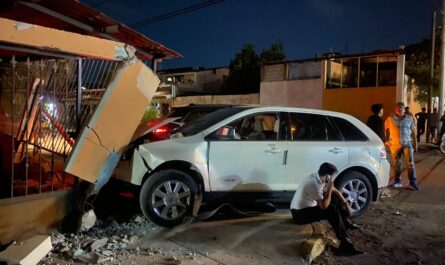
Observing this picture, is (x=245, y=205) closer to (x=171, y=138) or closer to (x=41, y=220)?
(x=171, y=138)

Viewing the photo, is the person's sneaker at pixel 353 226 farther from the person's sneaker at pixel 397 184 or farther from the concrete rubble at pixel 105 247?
the person's sneaker at pixel 397 184

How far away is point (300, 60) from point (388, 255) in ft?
61.5

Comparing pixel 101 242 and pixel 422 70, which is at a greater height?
pixel 422 70

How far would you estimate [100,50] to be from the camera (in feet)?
18.2

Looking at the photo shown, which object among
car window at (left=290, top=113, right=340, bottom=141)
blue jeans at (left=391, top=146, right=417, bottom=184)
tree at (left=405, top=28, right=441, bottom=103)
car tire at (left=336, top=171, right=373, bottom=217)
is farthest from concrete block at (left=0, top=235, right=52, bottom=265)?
tree at (left=405, top=28, right=441, bottom=103)

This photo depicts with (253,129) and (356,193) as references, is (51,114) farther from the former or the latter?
(356,193)

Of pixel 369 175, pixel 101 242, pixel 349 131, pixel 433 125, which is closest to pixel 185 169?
pixel 101 242

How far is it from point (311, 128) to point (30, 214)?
13.3ft

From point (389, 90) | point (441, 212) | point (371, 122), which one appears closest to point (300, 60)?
point (389, 90)

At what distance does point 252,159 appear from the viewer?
6.43 meters

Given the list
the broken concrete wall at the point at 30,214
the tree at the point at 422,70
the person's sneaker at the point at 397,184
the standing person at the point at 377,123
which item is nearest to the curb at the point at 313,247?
the broken concrete wall at the point at 30,214

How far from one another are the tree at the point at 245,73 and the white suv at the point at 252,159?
22.9 meters

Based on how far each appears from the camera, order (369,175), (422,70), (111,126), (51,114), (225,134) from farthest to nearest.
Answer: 1. (422,70)
2. (369,175)
3. (51,114)
4. (225,134)
5. (111,126)

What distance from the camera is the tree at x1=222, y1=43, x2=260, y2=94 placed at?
30359 millimetres
